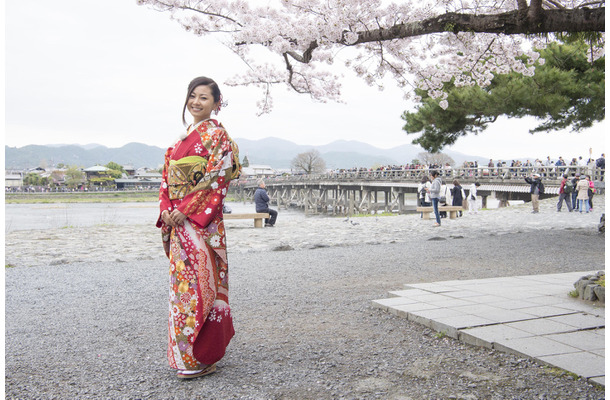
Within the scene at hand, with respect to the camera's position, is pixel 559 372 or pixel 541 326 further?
pixel 541 326

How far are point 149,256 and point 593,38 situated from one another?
6783 millimetres

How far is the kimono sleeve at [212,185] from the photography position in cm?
286

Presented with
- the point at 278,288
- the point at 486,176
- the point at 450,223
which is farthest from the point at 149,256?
the point at 486,176

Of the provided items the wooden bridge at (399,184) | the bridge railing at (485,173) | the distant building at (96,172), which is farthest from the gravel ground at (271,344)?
the distant building at (96,172)

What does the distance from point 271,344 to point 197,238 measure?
1013mm

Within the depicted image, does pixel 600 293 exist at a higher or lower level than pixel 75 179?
lower

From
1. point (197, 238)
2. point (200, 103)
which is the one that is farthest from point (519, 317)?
point (200, 103)

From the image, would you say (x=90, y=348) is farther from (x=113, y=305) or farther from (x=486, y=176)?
(x=486, y=176)

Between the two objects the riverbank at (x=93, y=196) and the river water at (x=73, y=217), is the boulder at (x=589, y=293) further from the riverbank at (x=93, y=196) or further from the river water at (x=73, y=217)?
the riverbank at (x=93, y=196)

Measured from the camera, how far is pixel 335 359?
3.09m

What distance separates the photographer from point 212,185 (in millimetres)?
2922

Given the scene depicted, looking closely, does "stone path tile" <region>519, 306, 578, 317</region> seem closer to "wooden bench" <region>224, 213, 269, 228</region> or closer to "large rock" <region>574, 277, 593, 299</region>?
"large rock" <region>574, 277, 593, 299</region>

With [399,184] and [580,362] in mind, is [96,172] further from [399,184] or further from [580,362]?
[580,362]

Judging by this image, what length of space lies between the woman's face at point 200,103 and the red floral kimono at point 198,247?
6 centimetres
